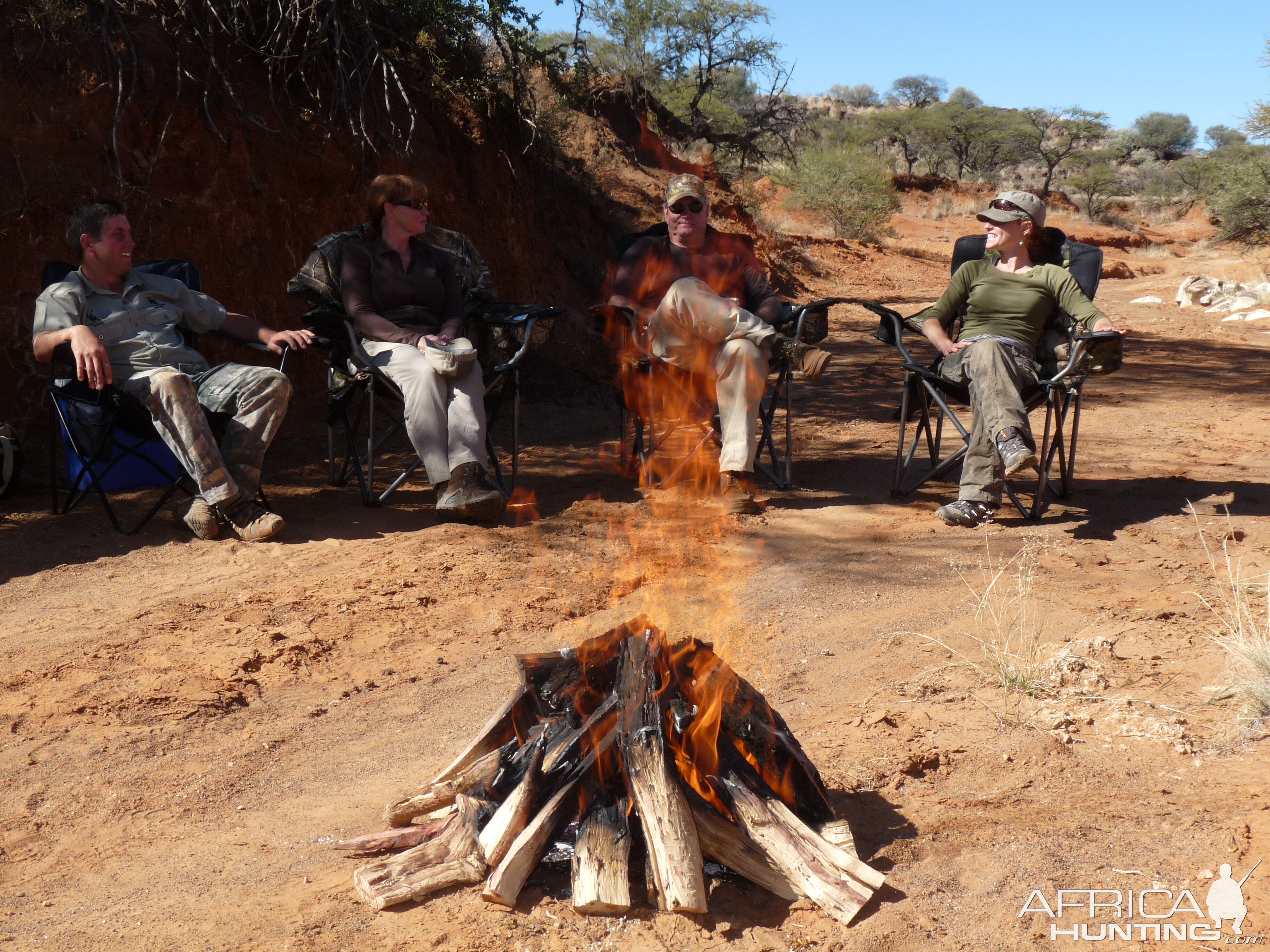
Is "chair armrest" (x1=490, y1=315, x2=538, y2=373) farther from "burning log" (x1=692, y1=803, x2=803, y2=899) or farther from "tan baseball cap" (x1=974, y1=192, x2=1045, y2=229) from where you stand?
"burning log" (x1=692, y1=803, x2=803, y2=899)

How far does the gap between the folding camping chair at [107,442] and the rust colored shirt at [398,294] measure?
1.18 ft

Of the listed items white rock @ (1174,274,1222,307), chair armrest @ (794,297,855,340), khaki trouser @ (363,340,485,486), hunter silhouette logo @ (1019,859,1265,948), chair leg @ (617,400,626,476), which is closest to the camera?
hunter silhouette logo @ (1019,859,1265,948)

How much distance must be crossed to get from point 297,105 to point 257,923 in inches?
203

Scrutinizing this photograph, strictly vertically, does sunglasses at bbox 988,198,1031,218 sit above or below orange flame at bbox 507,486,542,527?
above

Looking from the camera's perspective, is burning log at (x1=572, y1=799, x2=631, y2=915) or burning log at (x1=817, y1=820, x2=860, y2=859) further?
burning log at (x1=817, y1=820, x2=860, y2=859)

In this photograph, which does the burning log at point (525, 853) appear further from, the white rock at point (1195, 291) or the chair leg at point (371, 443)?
the white rock at point (1195, 291)

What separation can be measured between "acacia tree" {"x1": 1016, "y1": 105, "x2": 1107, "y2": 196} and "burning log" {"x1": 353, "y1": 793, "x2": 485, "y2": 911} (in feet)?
96.1

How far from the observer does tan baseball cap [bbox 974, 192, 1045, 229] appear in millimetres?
4430

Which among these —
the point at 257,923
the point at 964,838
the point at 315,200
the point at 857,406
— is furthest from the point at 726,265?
the point at 257,923

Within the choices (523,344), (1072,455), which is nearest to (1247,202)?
(1072,455)

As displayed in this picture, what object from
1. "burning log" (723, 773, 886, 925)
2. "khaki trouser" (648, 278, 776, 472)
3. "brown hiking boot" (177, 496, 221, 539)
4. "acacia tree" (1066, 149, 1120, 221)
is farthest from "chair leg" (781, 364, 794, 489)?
"acacia tree" (1066, 149, 1120, 221)

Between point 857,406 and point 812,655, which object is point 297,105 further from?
point 812,655

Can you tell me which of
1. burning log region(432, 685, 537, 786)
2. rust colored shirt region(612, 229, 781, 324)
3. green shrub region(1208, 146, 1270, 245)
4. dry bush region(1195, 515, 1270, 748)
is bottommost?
burning log region(432, 685, 537, 786)

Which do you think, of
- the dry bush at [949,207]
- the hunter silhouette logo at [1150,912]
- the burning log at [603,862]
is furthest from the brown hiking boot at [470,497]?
the dry bush at [949,207]
